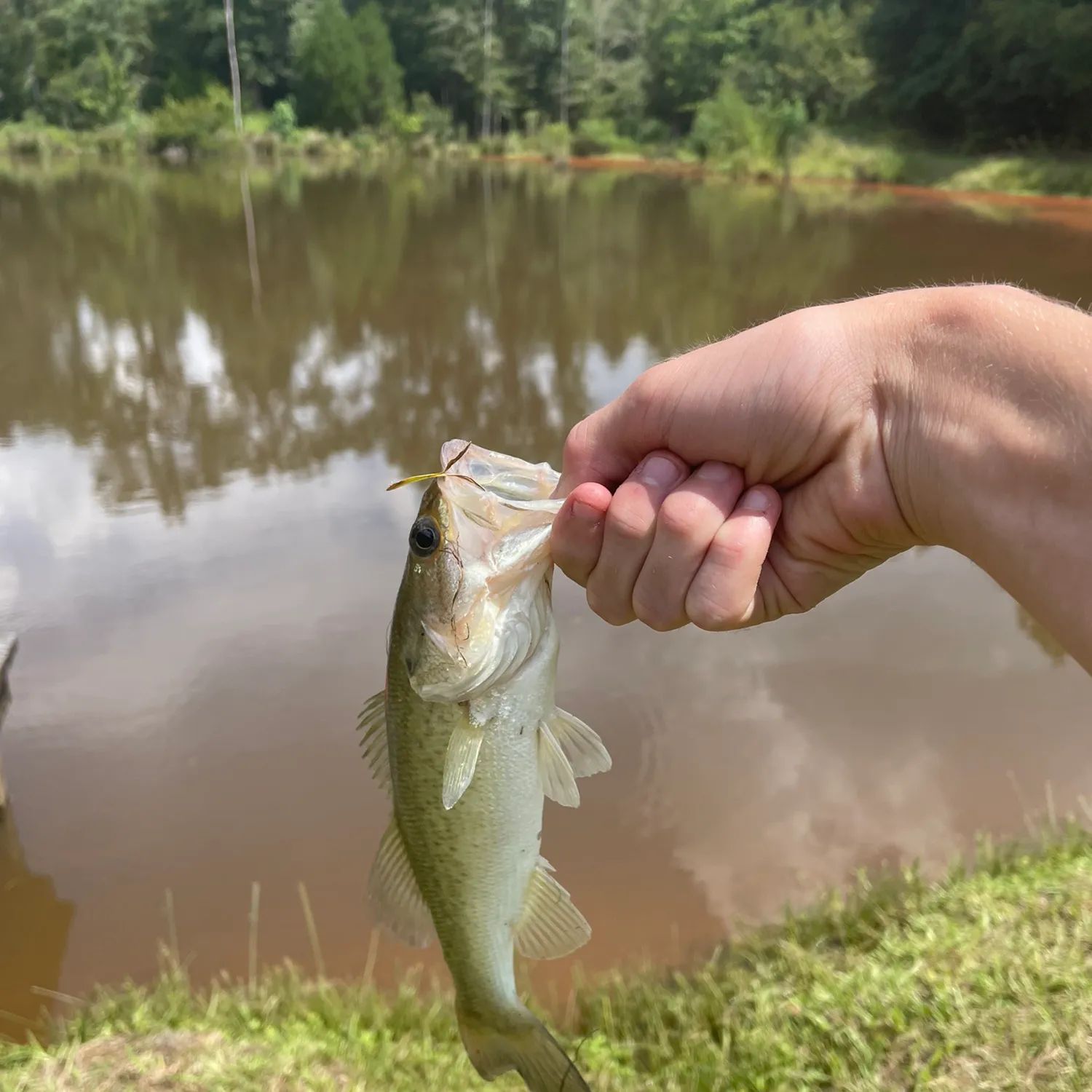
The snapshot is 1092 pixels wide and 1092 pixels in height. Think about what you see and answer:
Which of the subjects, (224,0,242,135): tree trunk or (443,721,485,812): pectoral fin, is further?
(224,0,242,135): tree trunk

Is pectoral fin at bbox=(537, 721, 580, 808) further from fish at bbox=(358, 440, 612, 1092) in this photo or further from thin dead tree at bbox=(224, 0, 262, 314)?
thin dead tree at bbox=(224, 0, 262, 314)

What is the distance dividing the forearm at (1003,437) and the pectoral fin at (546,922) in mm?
1062

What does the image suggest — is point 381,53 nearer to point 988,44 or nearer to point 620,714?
point 988,44

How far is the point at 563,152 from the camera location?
39.2 m

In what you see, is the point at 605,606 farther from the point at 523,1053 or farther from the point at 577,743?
the point at 523,1053

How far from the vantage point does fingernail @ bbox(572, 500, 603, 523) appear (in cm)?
160

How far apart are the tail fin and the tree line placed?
34.6 metres

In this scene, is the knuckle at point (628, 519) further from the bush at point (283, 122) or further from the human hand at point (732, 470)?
the bush at point (283, 122)

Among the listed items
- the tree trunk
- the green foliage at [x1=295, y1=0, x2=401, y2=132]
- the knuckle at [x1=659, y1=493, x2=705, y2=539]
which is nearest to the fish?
the knuckle at [x1=659, y1=493, x2=705, y2=539]

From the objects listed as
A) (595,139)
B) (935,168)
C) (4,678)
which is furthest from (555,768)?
(595,139)

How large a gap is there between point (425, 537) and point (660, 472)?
47cm

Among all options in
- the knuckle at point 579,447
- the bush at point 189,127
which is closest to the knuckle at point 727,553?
the knuckle at point 579,447

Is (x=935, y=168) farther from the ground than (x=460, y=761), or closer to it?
closer to it

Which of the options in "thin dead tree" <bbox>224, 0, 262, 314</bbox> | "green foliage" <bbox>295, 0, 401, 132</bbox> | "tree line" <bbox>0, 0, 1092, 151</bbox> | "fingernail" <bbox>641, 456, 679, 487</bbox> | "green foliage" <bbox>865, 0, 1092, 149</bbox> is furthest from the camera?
"green foliage" <bbox>295, 0, 401, 132</bbox>
